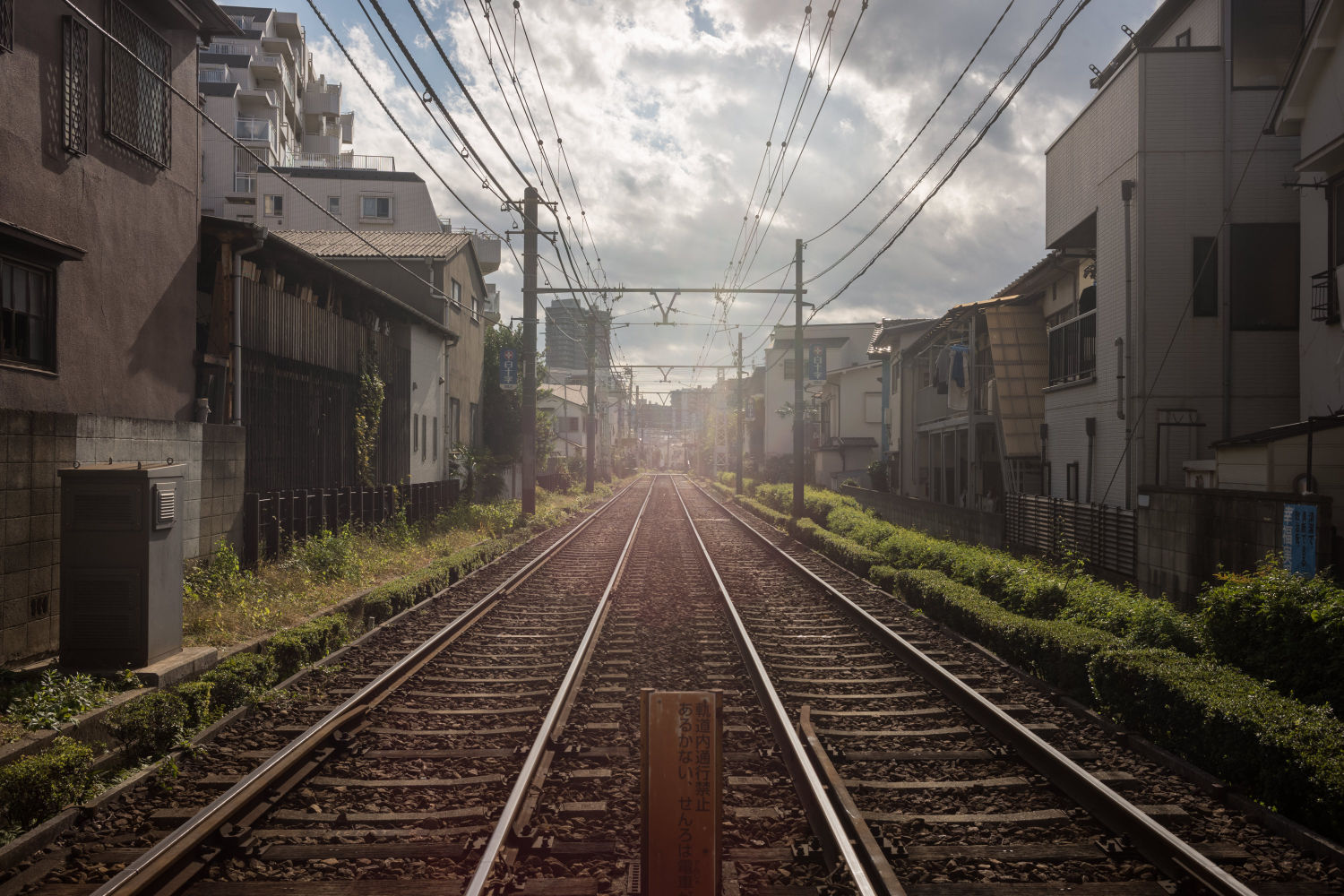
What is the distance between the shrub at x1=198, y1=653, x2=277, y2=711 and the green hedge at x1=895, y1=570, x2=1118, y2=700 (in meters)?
7.14

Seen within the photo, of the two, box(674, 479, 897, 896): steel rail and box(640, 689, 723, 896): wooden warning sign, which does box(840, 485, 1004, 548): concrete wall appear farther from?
box(640, 689, 723, 896): wooden warning sign

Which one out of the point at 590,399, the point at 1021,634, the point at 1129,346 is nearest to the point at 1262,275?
the point at 1129,346

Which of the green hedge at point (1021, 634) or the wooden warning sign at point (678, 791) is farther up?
the wooden warning sign at point (678, 791)

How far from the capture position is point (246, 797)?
5043 mm

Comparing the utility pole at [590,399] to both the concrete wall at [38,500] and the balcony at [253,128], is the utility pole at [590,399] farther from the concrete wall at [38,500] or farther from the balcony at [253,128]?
the balcony at [253,128]

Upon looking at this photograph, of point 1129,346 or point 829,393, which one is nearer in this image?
point 1129,346

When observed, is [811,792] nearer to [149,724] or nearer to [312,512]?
[149,724]

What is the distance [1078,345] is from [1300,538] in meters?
9.76

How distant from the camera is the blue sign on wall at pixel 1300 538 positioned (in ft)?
28.7

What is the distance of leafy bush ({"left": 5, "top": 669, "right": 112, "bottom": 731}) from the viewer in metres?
6.00

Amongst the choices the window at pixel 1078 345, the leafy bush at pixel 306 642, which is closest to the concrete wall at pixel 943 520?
the window at pixel 1078 345

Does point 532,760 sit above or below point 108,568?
below

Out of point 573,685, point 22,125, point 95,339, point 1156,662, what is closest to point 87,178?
point 22,125

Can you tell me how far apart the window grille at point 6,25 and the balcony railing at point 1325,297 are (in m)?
16.3
